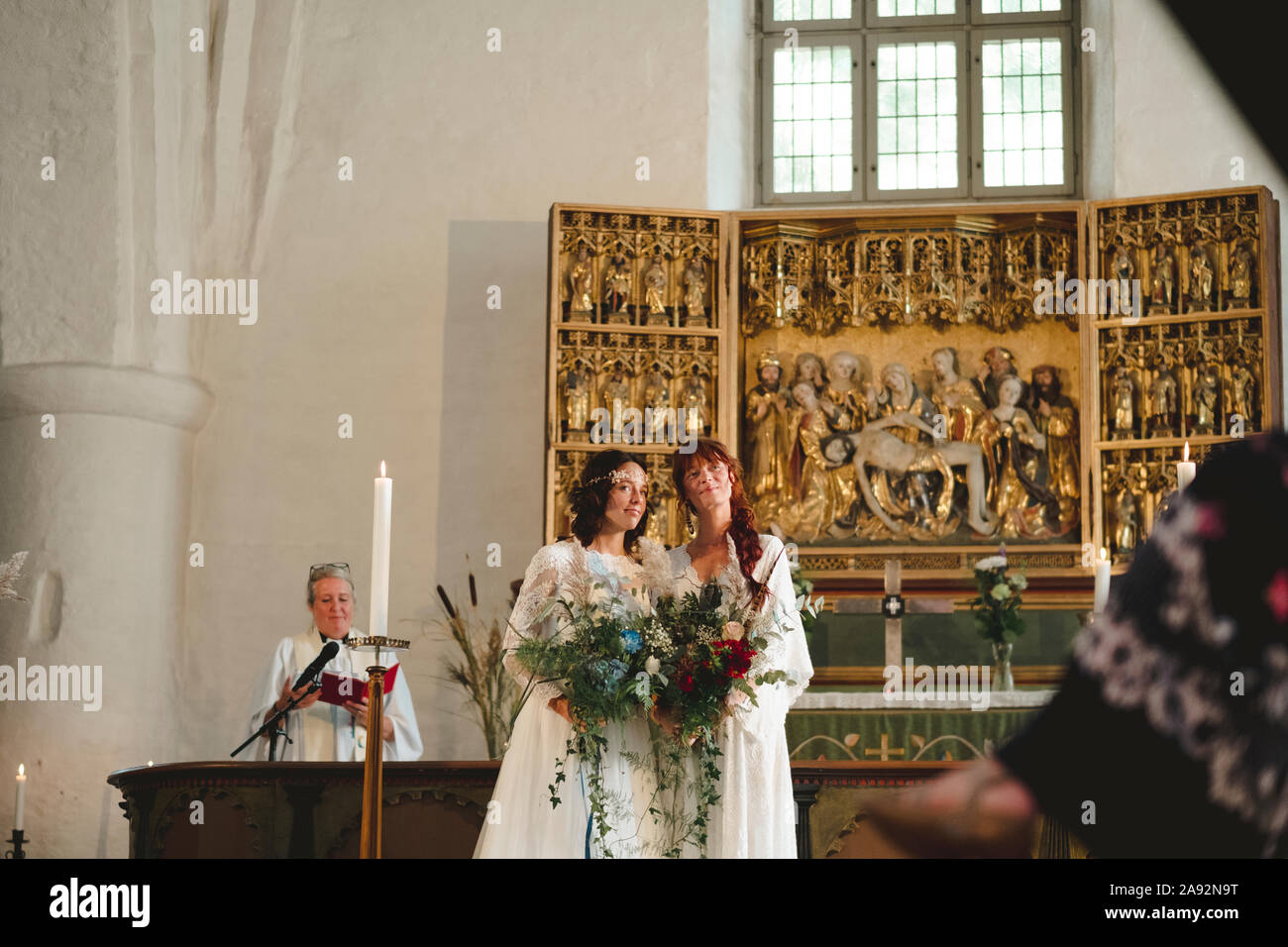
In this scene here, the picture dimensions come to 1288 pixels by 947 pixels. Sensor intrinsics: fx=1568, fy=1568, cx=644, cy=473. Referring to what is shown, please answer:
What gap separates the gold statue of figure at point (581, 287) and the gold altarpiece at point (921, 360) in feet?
0.04

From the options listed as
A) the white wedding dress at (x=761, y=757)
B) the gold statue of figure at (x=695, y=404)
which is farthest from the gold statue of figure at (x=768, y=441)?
the white wedding dress at (x=761, y=757)

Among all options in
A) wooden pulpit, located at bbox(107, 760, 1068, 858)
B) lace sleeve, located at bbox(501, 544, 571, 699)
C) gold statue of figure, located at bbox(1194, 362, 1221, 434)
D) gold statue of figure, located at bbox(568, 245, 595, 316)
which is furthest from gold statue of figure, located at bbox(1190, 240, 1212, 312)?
lace sleeve, located at bbox(501, 544, 571, 699)

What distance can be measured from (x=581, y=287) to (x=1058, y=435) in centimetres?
267

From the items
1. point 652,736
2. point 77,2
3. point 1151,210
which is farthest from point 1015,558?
point 77,2

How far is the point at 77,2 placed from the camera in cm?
910

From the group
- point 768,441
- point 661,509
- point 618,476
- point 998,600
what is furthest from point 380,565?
point 768,441

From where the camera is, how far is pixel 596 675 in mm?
4551

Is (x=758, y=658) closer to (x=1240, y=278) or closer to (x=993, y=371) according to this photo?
(x=993, y=371)

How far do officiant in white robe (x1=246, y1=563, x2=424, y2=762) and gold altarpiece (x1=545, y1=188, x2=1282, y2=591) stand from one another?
1130 millimetres

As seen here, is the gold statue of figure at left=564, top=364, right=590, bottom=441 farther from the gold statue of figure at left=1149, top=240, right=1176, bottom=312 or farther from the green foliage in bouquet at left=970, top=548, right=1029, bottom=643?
the gold statue of figure at left=1149, top=240, right=1176, bottom=312
